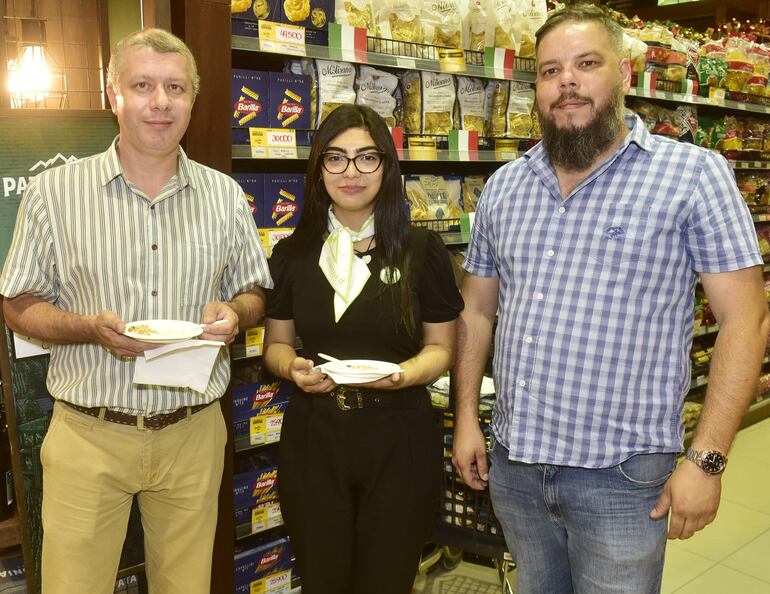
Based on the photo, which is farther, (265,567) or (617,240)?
(265,567)

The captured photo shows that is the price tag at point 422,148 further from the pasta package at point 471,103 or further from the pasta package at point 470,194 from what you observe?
the pasta package at point 470,194

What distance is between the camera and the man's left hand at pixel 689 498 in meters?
1.73

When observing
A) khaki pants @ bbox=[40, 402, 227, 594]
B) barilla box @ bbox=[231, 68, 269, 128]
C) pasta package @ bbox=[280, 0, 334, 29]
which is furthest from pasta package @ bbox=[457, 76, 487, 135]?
khaki pants @ bbox=[40, 402, 227, 594]

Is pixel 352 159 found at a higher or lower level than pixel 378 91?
lower

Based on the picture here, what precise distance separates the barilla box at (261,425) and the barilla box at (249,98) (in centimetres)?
109

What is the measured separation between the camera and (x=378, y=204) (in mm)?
2152

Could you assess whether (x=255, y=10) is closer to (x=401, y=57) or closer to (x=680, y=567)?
(x=401, y=57)

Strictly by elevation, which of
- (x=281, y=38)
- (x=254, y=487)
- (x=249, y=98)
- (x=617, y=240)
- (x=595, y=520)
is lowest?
(x=254, y=487)

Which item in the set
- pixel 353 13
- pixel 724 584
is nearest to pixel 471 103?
pixel 353 13

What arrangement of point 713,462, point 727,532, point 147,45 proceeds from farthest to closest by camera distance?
point 727,532, point 147,45, point 713,462

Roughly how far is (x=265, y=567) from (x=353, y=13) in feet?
7.39

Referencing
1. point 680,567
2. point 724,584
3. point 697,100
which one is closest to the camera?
point 724,584

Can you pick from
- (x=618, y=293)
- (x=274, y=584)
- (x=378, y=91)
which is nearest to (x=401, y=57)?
(x=378, y=91)

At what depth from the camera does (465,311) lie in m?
2.22
